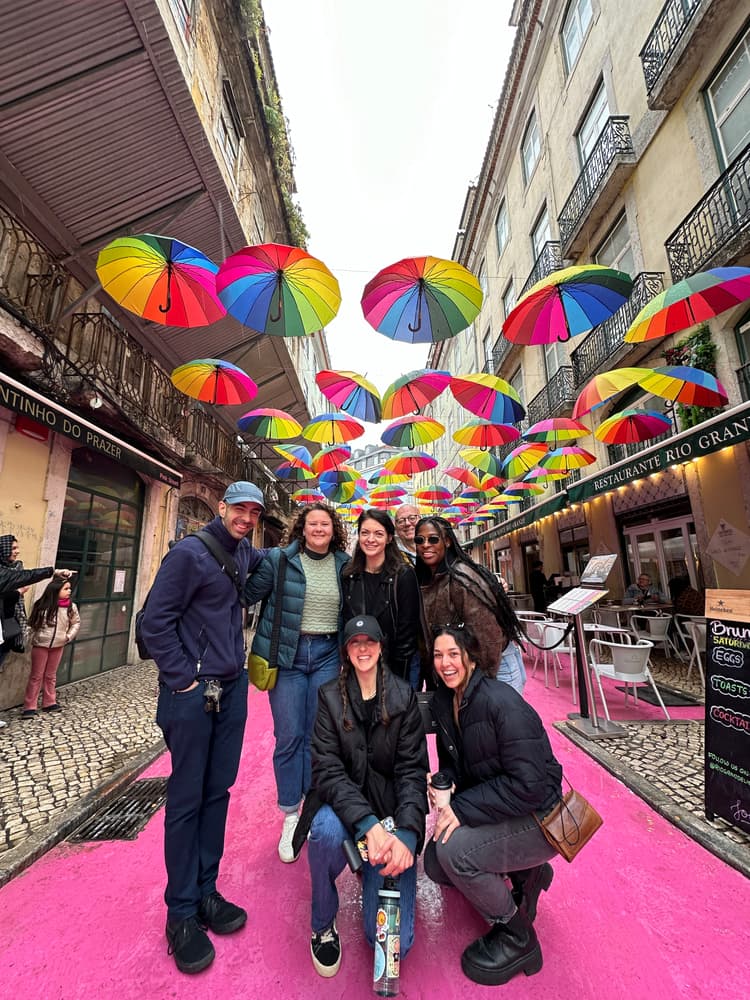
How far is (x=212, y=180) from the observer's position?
674 centimetres

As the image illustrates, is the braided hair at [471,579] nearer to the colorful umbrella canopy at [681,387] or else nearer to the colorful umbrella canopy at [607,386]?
the colorful umbrella canopy at [607,386]

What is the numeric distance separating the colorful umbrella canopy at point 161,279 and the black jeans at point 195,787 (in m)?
3.83

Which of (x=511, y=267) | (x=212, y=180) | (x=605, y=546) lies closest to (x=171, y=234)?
(x=212, y=180)

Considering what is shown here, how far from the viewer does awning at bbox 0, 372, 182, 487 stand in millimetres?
4469

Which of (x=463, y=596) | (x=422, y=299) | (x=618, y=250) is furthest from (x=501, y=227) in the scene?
(x=463, y=596)

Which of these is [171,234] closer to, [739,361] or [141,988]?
[141,988]

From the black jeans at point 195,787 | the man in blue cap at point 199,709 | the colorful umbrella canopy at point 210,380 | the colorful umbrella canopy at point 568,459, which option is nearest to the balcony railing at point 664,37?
the colorful umbrella canopy at point 568,459

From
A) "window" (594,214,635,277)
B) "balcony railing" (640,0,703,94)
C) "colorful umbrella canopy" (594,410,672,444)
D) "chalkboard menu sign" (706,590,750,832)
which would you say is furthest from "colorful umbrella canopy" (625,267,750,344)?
"balcony railing" (640,0,703,94)

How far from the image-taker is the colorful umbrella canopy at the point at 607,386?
6613 millimetres

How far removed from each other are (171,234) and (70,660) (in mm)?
7251

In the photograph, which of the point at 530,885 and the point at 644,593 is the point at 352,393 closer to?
the point at 530,885

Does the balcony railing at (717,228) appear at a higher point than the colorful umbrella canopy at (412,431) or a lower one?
higher

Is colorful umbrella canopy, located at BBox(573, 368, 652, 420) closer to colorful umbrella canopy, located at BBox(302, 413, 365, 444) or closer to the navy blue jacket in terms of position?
colorful umbrella canopy, located at BBox(302, 413, 365, 444)

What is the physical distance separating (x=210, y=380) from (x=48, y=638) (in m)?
4.01
